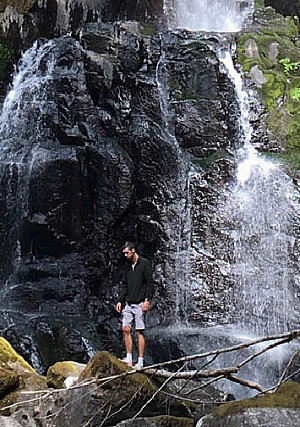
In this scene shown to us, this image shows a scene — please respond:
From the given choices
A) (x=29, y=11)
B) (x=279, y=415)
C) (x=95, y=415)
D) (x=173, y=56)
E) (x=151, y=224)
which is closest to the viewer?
(x=279, y=415)

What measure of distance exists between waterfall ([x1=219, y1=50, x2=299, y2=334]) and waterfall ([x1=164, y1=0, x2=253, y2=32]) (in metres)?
5.77

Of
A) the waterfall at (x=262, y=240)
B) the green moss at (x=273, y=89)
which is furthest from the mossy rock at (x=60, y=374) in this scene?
the green moss at (x=273, y=89)

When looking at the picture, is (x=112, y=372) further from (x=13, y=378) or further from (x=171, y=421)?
(x=13, y=378)

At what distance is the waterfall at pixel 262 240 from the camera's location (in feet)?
35.9

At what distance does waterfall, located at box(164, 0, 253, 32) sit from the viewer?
1608cm

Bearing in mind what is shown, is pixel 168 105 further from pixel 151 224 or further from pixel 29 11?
pixel 29 11

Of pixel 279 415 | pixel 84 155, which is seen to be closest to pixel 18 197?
pixel 84 155

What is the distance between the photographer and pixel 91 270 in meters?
12.1

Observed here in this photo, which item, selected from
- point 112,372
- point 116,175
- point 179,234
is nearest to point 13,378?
point 112,372

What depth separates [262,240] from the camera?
37.1ft

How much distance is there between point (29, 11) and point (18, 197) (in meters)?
5.72

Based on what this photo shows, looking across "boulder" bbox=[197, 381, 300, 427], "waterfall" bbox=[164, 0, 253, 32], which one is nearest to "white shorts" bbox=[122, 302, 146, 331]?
"boulder" bbox=[197, 381, 300, 427]

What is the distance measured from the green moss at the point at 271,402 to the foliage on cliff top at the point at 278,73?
8712 mm

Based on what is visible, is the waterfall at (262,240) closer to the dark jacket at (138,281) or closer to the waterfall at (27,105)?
the waterfall at (27,105)
